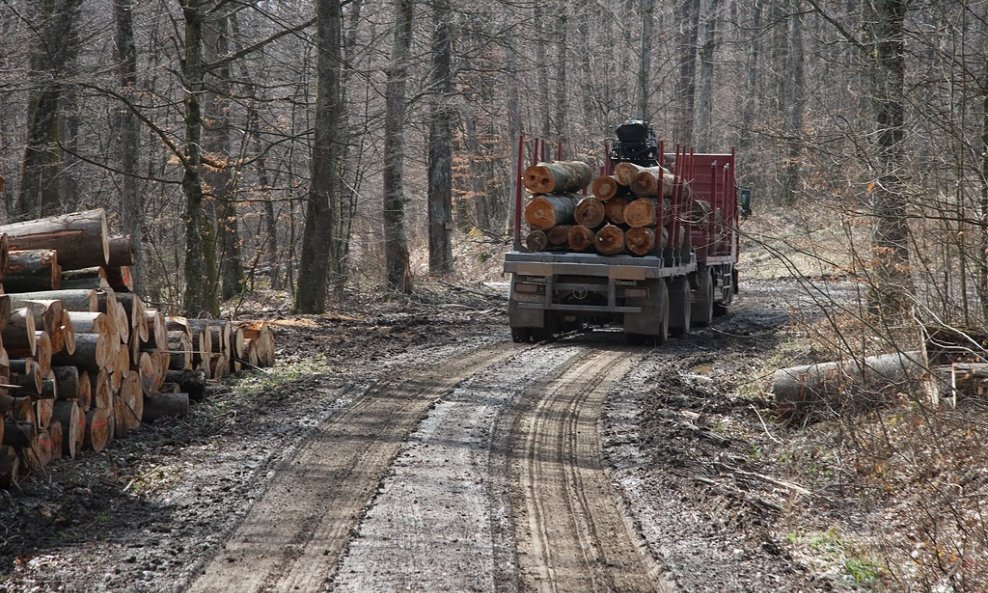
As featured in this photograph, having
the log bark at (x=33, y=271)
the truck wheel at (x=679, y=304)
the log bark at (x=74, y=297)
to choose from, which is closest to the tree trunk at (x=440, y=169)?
the truck wheel at (x=679, y=304)

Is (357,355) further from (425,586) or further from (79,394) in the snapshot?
(425,586)

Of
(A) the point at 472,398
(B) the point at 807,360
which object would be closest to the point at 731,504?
(A) the point at 472,398

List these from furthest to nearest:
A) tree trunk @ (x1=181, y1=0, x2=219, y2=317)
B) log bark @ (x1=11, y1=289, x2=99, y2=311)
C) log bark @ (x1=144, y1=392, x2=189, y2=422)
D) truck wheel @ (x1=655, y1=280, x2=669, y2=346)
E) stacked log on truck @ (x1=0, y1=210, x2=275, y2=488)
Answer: truck wheel @ (x1=655, y1=280, x2=669, y2=346) < tree trunk @ (x1=181, y1=0, x2=219, y2=317) < log bark @ (x1=144, y1=392, x2=189, y2=422) < log bark @ (x1=11, y1=289, x2=99, y2=311) < stacked log on truck @ (x1=0, y1=210, x2=275, y2=488)

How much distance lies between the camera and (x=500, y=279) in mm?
28531

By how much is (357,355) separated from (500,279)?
51.0 ft

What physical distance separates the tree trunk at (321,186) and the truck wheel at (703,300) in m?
6.52

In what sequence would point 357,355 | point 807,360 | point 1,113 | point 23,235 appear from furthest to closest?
point 1,113 < point 357,355 < point 807,360 < point 23,235

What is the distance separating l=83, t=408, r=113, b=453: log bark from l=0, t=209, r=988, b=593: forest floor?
0.13 metres

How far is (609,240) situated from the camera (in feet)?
48.4

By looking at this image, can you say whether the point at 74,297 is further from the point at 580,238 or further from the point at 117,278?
the point at 580,238

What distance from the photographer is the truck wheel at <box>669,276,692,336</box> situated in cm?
1638

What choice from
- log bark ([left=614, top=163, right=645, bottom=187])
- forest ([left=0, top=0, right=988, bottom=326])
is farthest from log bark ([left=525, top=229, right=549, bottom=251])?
forest ([left=0, top=0, right=988, bottom=326])

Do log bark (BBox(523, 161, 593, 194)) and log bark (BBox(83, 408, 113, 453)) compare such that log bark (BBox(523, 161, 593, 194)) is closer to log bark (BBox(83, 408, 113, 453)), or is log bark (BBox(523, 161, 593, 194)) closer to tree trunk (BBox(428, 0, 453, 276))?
log bark (BBox(83, 408, 113, 453))

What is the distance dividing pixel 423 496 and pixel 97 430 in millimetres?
2825
